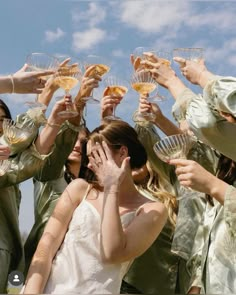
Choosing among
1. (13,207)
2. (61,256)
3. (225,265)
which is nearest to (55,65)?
(13,207)

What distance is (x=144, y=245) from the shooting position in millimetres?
3229

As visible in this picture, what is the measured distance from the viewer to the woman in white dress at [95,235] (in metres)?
3.12

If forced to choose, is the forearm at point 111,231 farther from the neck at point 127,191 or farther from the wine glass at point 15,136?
the wine glass at point 15,136

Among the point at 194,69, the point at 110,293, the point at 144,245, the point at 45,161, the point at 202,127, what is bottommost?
the point at 110,293

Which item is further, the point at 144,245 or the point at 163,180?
the point at 163,180

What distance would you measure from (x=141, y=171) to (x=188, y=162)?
1157 millimetres

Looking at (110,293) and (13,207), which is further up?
(13,207)

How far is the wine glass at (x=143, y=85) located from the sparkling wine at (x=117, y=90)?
0.09 m

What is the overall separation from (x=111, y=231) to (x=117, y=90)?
1.65m

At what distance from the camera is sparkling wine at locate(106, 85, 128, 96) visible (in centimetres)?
449

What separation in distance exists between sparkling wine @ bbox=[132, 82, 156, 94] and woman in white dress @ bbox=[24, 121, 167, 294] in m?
0.96

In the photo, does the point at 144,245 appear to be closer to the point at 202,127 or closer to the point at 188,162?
the point at 188,162

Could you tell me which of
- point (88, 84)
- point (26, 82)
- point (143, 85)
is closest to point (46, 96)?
point (88, 84)

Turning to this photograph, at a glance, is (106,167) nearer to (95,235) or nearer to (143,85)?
(95,235)
